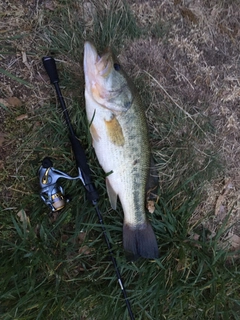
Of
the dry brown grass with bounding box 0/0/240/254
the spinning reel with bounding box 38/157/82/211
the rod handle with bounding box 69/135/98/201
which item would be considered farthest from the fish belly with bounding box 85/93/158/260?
the dry brown grass with bounding box 0/0/240/254

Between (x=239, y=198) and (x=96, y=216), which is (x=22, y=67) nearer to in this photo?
(x=96, y=216)

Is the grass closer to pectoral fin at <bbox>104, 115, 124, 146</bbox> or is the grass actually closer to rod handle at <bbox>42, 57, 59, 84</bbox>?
rod handle at <bbox>42, 57, 59, 84</bbox>

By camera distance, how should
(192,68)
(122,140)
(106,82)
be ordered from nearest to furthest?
(106,82) < (122,140) < (192,68)

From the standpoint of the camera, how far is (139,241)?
9.80 ft

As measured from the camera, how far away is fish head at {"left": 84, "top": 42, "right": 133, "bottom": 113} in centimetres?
273

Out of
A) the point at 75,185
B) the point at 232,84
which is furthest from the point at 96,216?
the point at 232,84

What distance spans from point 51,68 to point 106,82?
1.71 ft

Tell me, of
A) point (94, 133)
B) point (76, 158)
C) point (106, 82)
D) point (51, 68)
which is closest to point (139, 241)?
point (76, 158)

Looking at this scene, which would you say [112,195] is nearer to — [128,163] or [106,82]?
[128,163]

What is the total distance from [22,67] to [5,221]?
1.34m

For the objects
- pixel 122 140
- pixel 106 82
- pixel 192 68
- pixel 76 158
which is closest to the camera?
pixel 106 82

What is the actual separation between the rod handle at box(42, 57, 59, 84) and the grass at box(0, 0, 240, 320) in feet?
0.52

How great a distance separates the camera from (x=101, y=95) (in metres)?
2.76

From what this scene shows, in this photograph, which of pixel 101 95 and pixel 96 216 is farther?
pixel 96 216
